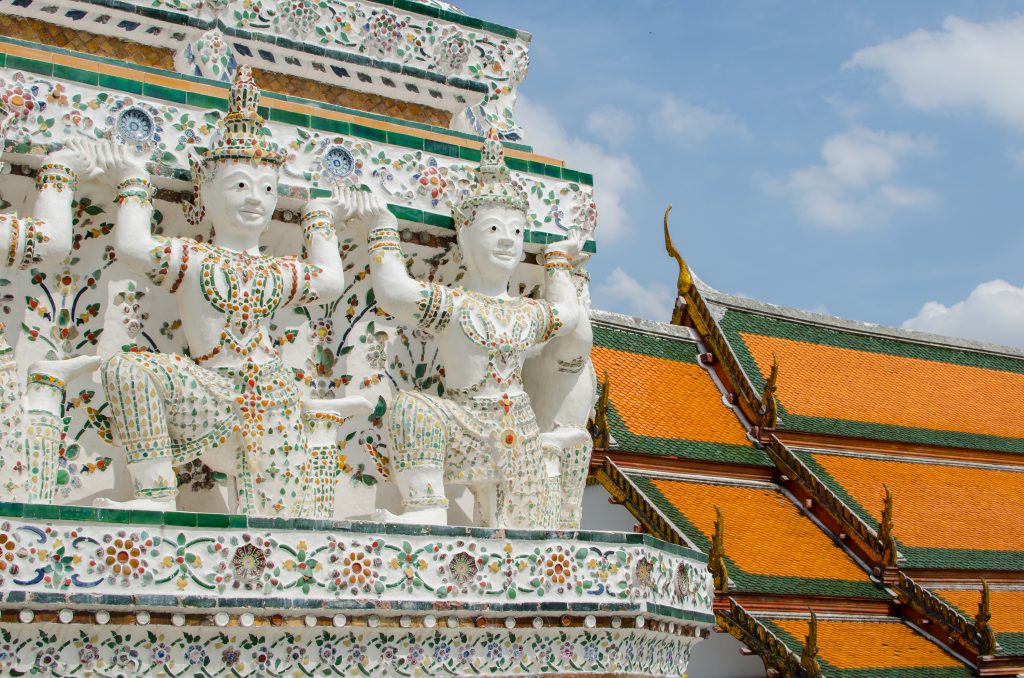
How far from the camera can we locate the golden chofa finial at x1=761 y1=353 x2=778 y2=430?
17.6 meters

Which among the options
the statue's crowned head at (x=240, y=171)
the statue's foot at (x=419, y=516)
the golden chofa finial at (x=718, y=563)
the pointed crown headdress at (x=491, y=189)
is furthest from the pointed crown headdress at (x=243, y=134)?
the golden chofa finial at (x=718, y=563)

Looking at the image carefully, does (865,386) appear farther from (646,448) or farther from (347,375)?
(347,375)

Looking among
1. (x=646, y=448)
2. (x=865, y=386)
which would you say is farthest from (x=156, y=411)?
(x=865, y=386)

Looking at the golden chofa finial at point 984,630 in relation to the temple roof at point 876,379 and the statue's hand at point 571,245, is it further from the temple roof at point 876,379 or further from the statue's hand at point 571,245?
the statue's hand at point 571,245

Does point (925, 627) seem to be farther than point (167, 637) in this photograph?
Yes

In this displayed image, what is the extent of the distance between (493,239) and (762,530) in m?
8.76

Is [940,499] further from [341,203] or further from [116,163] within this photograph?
[116,163]

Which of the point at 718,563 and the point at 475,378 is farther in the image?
the point at 718,563

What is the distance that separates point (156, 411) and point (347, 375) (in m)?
1.35

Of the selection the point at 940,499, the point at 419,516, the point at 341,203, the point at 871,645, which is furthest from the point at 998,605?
the point at 341,203

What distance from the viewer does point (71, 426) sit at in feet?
24.4

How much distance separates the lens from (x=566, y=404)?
336 inches

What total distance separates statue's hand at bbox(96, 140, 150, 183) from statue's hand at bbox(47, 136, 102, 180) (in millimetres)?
28

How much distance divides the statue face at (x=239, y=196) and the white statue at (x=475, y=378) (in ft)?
2.00
